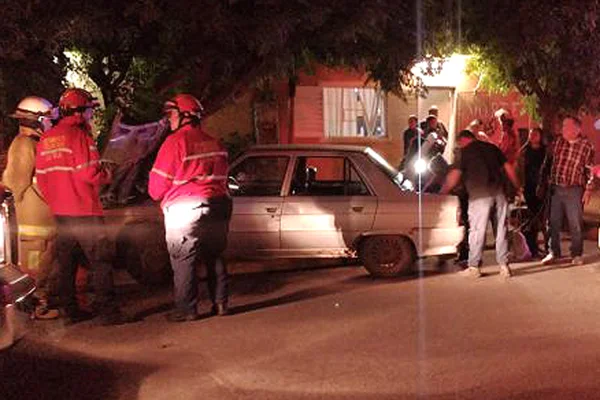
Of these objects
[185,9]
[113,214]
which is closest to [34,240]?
[113,214]

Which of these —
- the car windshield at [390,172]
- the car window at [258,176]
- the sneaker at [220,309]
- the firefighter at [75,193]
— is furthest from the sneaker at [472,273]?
the firefighter at [75,193]

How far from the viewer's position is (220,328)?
26.5 ft

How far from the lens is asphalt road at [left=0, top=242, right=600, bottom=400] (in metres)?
6.28

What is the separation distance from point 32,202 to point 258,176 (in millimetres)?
2879

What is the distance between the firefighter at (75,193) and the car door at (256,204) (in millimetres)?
2258

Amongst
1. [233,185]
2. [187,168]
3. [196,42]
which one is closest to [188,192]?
[187,168]

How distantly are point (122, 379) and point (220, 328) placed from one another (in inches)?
63.9

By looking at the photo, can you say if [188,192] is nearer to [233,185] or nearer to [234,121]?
→ [233,185]

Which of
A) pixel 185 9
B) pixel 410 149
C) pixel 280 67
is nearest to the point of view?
pixel 185 9

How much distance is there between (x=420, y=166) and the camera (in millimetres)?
13055

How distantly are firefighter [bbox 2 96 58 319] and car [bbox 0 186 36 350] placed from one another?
8.04 ft

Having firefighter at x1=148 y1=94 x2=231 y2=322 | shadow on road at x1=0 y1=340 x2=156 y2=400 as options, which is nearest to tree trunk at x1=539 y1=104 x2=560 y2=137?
firefighter at x1=148 y1=94 x2=231 y2=322

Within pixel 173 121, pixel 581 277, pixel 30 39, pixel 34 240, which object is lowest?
pixel 581 277

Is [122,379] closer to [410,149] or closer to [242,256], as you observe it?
[242,256]
